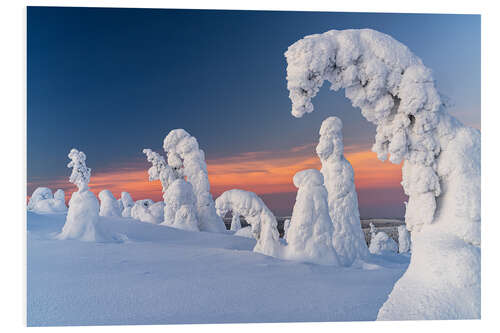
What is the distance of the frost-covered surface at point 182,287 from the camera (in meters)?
5.85

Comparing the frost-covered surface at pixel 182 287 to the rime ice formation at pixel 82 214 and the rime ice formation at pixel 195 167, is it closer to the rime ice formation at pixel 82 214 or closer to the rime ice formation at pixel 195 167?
the rime ice formation at pixel 82 214

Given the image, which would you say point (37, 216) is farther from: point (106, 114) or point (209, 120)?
point (209, 120)

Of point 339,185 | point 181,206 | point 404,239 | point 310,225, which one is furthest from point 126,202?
point 310,225

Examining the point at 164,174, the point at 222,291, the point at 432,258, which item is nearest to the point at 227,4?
the point at 222,291

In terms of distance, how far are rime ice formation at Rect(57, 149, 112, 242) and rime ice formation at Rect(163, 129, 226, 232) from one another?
15.7ft

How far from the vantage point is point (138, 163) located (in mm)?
13961

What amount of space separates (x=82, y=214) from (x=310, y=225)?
434 cm

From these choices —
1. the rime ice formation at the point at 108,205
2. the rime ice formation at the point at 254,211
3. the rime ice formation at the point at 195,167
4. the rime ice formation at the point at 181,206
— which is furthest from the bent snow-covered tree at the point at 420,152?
the rime ice formation at the point at 108,205

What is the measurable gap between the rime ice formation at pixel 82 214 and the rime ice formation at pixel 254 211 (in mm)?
2378

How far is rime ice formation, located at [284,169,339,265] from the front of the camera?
834 cm

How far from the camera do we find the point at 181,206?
12539mm

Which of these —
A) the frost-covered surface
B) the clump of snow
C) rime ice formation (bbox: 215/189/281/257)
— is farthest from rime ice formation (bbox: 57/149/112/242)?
the clump of snow

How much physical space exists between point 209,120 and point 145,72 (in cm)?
201

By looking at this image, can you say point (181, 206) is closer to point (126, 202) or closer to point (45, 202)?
point (45, 202)
